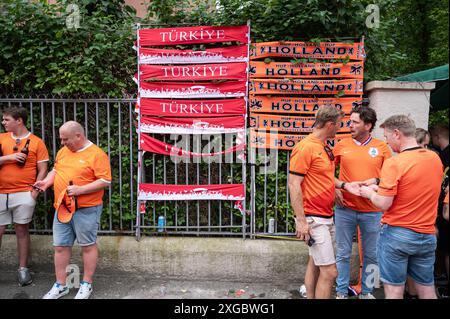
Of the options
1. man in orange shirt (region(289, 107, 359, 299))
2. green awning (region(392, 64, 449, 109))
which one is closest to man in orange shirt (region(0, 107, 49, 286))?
man in orange shirt (region(289, 107, 359, 299))

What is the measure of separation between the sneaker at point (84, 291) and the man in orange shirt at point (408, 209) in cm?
293

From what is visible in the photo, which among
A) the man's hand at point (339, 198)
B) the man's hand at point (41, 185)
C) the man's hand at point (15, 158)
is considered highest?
the man's hand at point (15, 158)

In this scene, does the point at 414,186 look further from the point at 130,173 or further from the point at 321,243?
the point at 130,173

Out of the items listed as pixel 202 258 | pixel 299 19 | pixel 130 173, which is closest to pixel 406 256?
pixel 202 258

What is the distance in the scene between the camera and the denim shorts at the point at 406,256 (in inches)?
111

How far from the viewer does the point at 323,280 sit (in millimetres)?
3146

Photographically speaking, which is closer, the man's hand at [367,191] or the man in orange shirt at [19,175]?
the man's hand at [367,191]

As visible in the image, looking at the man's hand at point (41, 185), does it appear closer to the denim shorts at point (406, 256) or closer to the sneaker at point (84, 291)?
the sneaker at point (84, 291)

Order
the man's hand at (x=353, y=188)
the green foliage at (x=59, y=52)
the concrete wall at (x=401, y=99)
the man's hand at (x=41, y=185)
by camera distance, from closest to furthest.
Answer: the man's hand at (x=353, y=188)
the man's hand at (x=41, y=185)
the concrete wall at (x=401, y=99)
the green foliage at (x=59, y=52)

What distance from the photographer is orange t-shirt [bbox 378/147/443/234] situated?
2.76 m

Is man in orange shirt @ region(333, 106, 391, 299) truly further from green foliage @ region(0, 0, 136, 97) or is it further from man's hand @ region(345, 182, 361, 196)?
green foliage @ region(0, 0, 136, 97)

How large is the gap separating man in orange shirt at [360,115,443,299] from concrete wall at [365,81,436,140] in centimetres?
148

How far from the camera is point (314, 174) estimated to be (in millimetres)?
3152

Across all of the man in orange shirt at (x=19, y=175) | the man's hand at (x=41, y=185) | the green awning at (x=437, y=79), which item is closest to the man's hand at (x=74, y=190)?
the man's hand at (x=41, y=185)
